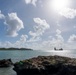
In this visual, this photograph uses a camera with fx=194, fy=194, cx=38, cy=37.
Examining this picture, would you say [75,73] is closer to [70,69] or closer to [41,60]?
[70,69]

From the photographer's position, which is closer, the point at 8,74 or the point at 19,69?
the point at 19,69

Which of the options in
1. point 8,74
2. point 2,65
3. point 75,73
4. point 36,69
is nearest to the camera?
point 75,73

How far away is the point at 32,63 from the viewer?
1930 inches

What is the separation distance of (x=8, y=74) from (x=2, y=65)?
23.9m

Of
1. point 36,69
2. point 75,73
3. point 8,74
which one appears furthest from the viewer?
point 8,74

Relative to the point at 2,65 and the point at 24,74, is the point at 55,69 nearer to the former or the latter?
the point at 24,74

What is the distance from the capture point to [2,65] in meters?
84.3

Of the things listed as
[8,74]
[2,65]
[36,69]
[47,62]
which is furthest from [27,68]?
[2,65]

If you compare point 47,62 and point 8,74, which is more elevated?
point 47,62

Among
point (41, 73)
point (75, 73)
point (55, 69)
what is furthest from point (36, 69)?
point (75, 73)

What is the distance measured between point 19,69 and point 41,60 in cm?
710

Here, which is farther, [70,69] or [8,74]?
[8,74]

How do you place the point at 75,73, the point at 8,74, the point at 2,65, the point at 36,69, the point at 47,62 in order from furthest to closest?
the point at 2,65, the point at 8,74, the point at 47,62, the point at 36,69, the point at 75,73

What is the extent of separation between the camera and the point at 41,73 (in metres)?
48.0
